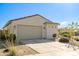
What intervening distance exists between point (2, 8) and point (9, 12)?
0.58 m

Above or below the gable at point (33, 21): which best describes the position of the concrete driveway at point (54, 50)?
below

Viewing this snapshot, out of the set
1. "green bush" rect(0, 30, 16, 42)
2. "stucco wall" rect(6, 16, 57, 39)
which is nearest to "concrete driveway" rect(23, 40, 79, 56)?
"green bush" rect(0, 30, 16, 42)

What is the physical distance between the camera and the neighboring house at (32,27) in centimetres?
1057

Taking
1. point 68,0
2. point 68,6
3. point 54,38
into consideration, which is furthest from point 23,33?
point 68,0

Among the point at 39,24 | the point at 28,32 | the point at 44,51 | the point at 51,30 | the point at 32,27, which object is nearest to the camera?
the point at 44,51

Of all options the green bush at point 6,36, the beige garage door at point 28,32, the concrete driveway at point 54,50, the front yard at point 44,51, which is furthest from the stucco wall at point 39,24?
the concrete driveway at point 54,50

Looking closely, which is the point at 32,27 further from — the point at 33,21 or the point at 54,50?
the point at 54,50

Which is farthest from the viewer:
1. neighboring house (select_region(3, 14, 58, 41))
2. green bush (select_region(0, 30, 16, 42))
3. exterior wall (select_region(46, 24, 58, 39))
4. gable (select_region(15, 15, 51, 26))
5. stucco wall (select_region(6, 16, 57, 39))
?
exterior wall (select_region(46, 24, 58, 39))

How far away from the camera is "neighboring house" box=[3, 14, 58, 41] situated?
34.7ft

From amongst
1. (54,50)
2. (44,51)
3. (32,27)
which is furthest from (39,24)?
(44,51)

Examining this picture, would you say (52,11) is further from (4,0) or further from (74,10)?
(4,0)

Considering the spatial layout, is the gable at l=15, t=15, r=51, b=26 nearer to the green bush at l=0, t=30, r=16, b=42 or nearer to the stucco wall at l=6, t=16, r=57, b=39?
the stucco wall at l=6, t=16, r=57, b=39

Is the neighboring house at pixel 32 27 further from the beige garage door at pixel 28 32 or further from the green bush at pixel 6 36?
the green bush at pixel 6 36

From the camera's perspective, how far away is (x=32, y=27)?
1136 cm
